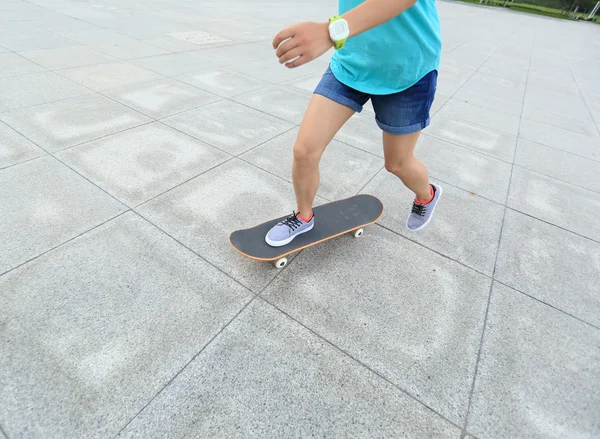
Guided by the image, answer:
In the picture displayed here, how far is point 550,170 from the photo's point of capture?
4004 mm

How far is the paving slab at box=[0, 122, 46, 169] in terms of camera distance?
3.03 m

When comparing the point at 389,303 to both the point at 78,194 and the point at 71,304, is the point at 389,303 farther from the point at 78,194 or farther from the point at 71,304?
the point at 78,194

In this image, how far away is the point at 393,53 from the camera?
5.76 feet

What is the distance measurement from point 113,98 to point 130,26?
4.71 metres

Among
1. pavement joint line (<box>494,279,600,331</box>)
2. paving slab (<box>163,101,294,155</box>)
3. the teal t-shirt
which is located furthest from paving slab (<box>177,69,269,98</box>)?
pavement joint line (<box>494,279,600,331</box>)

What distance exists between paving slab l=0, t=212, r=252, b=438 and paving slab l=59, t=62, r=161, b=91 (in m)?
3.32

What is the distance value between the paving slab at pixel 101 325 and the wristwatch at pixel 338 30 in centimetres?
150

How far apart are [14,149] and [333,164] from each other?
123 inches

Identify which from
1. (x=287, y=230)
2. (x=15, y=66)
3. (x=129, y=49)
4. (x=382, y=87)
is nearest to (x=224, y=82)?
(x=129, y=49)

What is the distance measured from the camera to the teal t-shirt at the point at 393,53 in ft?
5.62

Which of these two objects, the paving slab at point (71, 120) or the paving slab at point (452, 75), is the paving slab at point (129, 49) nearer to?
the paving slab at point (71, 120)

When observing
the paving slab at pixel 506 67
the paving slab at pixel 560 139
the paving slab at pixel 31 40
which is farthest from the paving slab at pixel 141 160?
the paving slab at pixel 506 67

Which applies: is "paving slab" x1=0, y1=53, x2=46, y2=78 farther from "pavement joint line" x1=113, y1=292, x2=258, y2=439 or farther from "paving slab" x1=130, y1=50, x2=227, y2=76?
"pavement joint line" x1=113, y1=292, x2=258, y2=439

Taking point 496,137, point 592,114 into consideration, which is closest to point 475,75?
point 592,114
